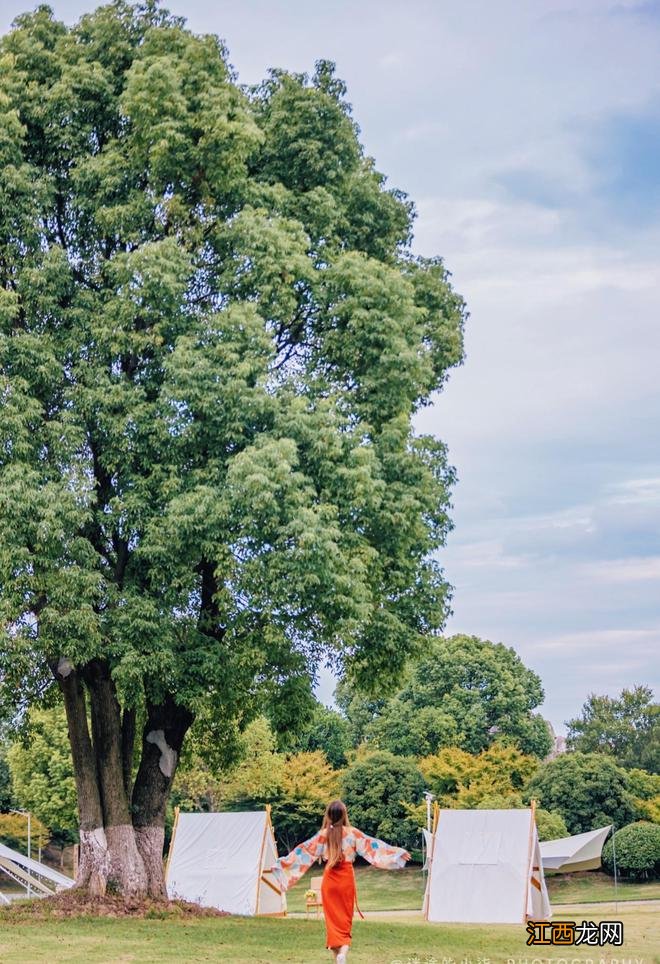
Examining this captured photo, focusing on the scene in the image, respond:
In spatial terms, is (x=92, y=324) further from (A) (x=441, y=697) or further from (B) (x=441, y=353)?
(A) (x=441, y=697)

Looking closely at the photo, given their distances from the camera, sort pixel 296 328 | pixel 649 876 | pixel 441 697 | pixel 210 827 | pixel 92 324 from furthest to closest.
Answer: pixel 441 697 → pixel 649 876 → pixel 210 827 → pixel 296 328 → pixel 92 324

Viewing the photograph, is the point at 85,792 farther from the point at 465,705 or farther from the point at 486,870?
the point at 465,705

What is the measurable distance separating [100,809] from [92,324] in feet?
25.3

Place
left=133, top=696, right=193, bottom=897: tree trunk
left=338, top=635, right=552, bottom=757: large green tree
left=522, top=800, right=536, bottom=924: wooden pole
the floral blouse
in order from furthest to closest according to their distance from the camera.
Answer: left=338, top=635, right=552, bottom=757: large green tree, left=522, top=800, right=536, bottom=924: wooden pole, left=133, top=696, right=193, bottom=897: tree trunk, the floral blouse

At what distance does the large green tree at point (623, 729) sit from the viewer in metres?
51.8

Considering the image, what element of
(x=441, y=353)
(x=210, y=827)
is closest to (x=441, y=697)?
(x=210, y=827)

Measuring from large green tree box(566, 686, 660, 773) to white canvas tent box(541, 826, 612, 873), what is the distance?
56.9 feet

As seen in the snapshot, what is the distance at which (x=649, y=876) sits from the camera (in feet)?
119

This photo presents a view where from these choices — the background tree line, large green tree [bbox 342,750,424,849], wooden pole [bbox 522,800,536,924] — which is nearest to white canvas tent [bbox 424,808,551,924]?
wooden pole [bbox 522,800,536,924]

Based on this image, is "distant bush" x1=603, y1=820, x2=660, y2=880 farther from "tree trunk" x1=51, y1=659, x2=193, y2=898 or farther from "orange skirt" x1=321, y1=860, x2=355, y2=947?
"orange skirt" x1=321, y1=860, x2=355, y2=947

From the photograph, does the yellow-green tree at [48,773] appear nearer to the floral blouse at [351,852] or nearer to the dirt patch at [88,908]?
the floral blouse at [351,852]

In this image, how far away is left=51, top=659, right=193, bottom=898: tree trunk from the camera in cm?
1734

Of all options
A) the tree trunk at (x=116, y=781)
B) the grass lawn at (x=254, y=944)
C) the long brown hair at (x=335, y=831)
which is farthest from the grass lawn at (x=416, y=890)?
the long brown hair at (x=335, y=831)

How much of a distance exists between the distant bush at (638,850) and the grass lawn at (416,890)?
532mm
